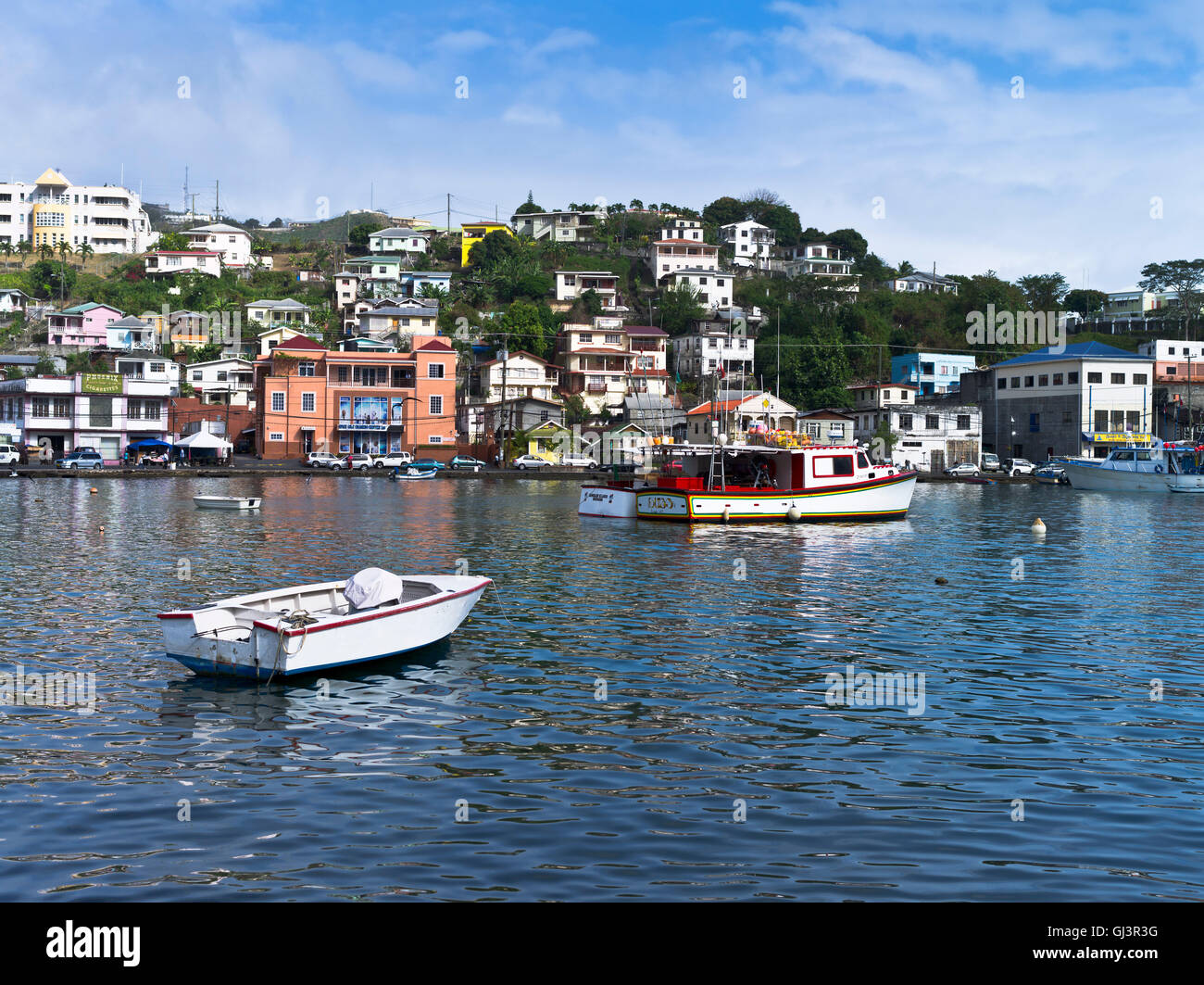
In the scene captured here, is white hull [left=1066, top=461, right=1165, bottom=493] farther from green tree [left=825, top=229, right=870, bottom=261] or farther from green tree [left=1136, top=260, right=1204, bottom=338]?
green tree [left=825, top=229, right=870, bottom=261]

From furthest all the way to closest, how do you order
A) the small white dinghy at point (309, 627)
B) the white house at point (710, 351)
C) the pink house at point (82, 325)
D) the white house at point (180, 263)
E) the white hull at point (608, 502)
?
1. the white house at point (180, 263)
2. the white house at point (710, 351)
3. the pink house at point (82, 325)
4. the white hull at point (608, 502)
5. the small white dinghy at point (309, 627)

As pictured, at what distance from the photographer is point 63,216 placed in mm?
143500

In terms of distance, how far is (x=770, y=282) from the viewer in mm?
131000

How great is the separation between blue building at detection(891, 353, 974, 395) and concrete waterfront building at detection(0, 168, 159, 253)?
10620 centimetres

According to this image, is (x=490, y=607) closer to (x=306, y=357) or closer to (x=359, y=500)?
(x=359, y=500)

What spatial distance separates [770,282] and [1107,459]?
6241cm

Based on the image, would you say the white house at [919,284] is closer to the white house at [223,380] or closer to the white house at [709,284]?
the white house at [709,284]

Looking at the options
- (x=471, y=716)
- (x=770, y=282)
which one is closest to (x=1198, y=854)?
(x=471, y=716)

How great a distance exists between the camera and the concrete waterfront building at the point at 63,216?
470 ft

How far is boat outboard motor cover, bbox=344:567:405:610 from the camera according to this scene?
16750 mm

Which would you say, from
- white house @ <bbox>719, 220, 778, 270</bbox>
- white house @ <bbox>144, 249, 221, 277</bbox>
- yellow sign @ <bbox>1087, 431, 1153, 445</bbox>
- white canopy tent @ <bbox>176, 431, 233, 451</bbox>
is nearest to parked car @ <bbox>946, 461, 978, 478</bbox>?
yellow sign @ <bbox>1087, 431, 1153, 445</bbox>

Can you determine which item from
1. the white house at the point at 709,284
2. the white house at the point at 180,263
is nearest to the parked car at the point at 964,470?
the white house at the point at 709,284

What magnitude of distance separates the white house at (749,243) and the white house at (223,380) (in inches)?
2764

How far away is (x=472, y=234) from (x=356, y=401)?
64.4 m
